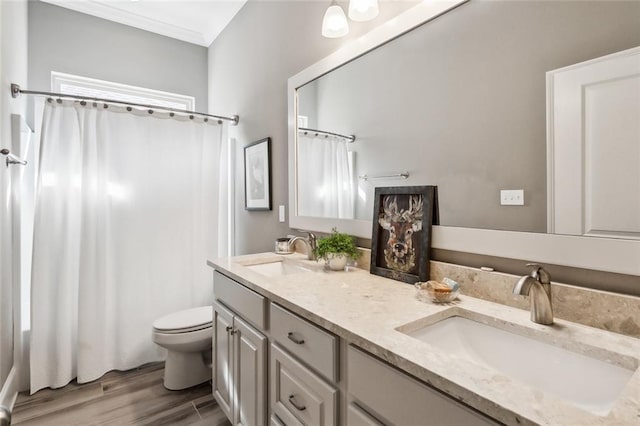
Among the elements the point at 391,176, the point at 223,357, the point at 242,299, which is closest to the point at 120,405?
the point at 223,357

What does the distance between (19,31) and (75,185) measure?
3.57ft

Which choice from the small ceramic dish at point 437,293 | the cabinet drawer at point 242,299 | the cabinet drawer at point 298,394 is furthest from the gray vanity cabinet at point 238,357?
the small ceramic dish at point 437,293

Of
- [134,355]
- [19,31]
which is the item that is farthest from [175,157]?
[134,355]

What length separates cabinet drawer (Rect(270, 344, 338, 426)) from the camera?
960 millimetres

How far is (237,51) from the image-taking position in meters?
2.81

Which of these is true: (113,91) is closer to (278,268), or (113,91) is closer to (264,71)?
(264,71)

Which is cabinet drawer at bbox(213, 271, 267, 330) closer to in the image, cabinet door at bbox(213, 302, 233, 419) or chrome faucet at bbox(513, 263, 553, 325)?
cabinet door at bbox(213, 302, 233, 419)

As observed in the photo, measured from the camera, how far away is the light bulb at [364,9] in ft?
4.87

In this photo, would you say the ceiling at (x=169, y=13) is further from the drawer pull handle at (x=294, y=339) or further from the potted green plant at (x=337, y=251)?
the drawer pull handle at (x=294, y=339)

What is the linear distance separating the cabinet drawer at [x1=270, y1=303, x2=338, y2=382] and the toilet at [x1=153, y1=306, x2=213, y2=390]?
1.10 m

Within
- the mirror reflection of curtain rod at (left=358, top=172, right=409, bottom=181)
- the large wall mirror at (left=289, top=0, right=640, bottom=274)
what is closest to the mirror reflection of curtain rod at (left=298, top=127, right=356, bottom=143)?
the large wall mirror at (left=289, top=0, right=640, bottom=274)

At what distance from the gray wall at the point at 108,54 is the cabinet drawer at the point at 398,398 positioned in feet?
10.3

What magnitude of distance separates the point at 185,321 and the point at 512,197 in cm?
205

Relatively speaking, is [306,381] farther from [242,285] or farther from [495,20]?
[495,20]
